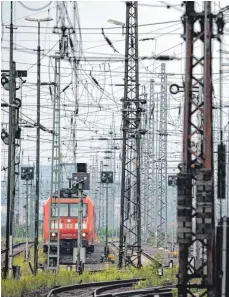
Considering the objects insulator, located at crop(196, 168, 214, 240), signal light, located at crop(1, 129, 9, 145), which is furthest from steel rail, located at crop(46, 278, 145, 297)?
insulator, located at crop(196, 168, 214, 240)

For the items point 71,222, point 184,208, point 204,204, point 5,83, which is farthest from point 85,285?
point 71,222

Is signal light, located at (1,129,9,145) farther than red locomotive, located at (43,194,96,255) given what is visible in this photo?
No

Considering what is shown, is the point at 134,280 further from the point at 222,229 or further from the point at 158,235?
the point at 158,235

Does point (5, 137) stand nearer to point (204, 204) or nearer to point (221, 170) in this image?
point (221, 170)

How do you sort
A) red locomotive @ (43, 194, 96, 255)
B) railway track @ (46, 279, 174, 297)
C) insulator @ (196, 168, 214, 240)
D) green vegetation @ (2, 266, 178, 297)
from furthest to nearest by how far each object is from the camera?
red locomotive @ (43, 194, 96, 255)
green vegetation @ (2, 266, 178, 297)
railway track @ (46, 279, 174, 297)
insulator @ (196, 168, 214, 240)

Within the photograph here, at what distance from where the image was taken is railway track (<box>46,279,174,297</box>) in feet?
61.9

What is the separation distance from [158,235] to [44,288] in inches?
1066

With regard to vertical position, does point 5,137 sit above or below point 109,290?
above

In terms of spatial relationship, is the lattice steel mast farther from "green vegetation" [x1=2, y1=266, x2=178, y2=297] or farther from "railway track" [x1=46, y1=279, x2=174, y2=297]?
"green vegetation" [x1=2, y1=266, x2=178, y2=297]

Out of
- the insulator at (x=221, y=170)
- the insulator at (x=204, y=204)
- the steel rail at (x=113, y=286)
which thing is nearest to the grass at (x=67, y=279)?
the steel rail at (x=113, y=286)

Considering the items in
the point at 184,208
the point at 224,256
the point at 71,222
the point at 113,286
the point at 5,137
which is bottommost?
the point at 113,286

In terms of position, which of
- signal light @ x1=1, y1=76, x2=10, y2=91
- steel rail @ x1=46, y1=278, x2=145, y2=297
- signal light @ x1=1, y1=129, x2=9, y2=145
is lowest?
steel rail @ x1=46, y1=278, x2=145, y2=297

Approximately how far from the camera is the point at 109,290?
2175 centimetres

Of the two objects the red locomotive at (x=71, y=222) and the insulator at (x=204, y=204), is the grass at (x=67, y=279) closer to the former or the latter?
the insulator at (x=204, y=204)
